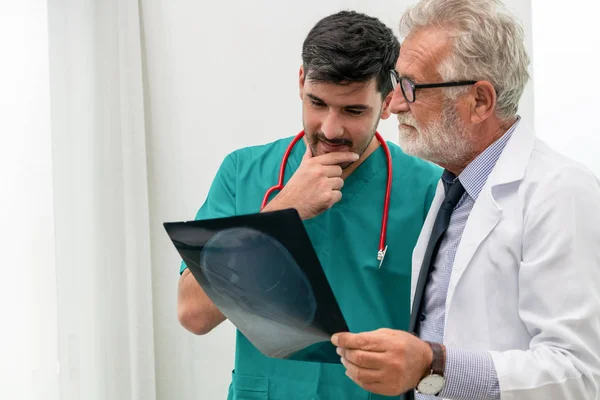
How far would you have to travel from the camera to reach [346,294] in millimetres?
1634

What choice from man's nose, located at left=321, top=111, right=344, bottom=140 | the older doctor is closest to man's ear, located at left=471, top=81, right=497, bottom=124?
the older doctor

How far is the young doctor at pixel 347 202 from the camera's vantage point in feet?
5.16

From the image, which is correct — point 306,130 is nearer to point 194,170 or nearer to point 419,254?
point 419,254

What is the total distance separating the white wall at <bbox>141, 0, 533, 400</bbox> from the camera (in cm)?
263

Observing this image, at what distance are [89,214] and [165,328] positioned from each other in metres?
0.57

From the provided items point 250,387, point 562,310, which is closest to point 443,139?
point 562,310

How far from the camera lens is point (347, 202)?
1.70 meters

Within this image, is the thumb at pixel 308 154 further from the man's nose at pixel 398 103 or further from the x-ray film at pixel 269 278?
the x-ray film at pixel 269 278

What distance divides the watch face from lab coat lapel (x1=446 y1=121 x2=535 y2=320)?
172 mm

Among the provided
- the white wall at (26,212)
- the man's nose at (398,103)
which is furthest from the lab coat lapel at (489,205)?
the white wall at (26,212)

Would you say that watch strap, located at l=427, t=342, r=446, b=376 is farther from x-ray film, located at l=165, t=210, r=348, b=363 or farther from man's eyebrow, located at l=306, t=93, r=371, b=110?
man's eyebrow, located at l=306, t=93, r=371, b=110

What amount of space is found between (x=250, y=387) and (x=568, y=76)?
Result: 5.43ft

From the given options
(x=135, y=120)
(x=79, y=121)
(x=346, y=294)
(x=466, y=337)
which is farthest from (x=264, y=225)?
(x=135, y=120)

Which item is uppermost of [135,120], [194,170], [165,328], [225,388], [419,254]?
[135,120]
